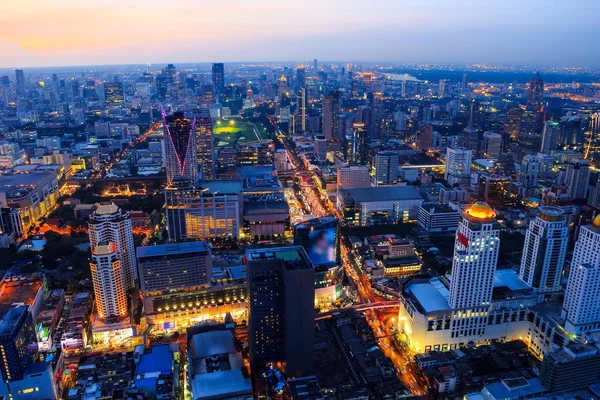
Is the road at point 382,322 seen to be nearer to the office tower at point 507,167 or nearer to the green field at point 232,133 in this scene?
the office tower at point 507,167

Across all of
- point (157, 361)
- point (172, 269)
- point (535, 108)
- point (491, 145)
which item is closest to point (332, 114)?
point (491, 145)

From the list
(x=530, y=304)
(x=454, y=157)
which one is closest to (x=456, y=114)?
(x=454, y=157)

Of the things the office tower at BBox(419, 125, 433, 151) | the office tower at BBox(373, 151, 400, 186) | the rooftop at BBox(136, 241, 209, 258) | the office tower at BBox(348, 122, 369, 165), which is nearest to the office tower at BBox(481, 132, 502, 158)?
the office tower at BBox(419, 125, 433, 151)

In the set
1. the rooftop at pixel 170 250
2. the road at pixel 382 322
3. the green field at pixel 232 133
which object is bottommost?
the road at pixel 382 322

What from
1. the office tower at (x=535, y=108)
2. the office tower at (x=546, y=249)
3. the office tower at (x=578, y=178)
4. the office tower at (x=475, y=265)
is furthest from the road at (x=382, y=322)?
the office tower at (x=535, y=108)

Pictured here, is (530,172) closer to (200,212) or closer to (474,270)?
(474,270)
